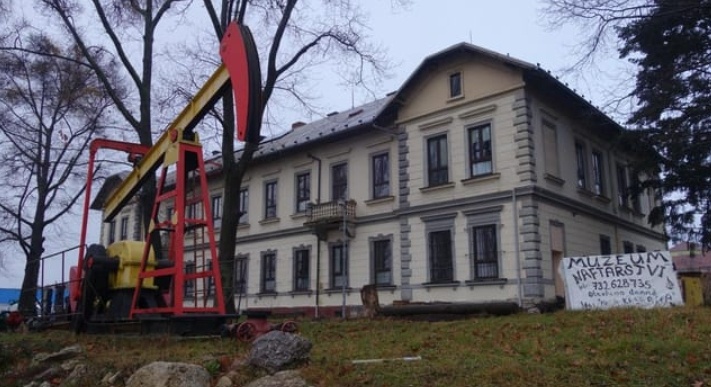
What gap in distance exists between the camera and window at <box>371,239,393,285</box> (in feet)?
81.8

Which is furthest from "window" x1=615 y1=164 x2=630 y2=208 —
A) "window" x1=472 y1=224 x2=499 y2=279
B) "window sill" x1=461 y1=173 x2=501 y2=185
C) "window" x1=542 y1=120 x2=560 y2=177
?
"window" x1=472 y1=224 x2=499 y2=279

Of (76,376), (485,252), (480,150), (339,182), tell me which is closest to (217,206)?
(339,182)

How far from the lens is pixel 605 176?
26.7 m

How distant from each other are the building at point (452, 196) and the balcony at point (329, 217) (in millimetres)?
54

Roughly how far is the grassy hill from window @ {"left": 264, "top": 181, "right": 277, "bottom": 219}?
18.6m

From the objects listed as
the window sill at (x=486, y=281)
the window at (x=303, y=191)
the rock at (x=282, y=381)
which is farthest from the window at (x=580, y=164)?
the rock at (x=282, y=381)

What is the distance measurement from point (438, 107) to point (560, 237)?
6616 mm

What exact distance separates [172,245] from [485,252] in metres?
12.1

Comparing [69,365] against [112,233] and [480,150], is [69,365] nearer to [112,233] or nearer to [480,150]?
[480,150]

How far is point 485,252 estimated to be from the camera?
71.6 feet

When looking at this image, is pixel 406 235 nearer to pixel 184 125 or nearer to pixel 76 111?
pixel 184 125

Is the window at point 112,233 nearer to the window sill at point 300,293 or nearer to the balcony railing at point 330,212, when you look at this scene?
the window sill at point 300,293

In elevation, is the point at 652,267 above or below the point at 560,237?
below

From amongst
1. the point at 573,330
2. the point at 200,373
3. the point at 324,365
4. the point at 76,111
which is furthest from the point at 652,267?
the point at 76,111
